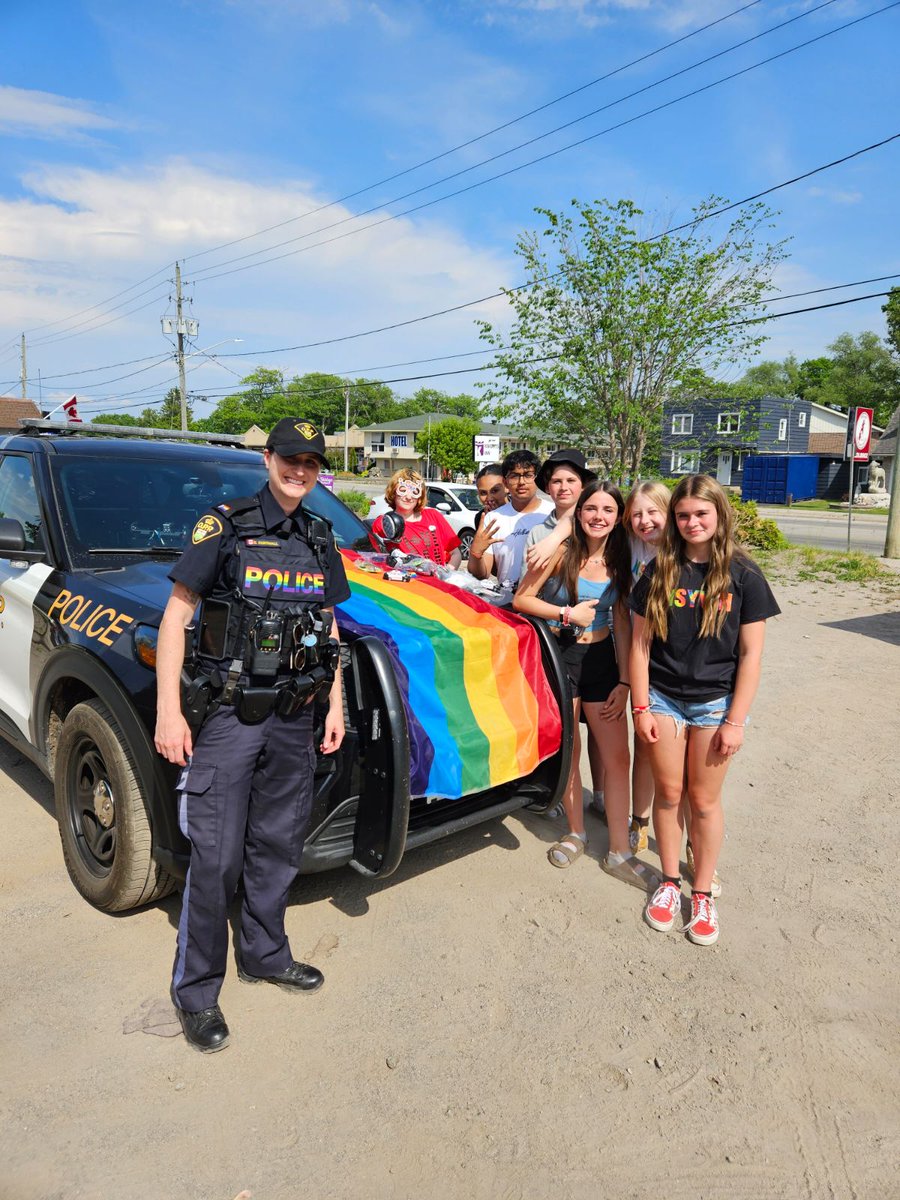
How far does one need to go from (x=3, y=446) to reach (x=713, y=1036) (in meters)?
4.20

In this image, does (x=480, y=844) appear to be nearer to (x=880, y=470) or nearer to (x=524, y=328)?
(x=524, y=328)

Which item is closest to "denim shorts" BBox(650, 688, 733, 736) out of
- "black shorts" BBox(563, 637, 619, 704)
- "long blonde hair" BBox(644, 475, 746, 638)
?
"long blonde hair" BBox(644, 475, 746, 638)

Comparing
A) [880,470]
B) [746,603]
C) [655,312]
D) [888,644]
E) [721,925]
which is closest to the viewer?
[746,603]

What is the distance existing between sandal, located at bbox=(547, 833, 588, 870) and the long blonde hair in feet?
3.98

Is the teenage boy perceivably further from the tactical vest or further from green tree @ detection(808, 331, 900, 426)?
green tree @ detection(808, 331, 900, 426)

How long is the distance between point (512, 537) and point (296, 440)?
6.76 feet

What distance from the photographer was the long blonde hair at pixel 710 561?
122 inches

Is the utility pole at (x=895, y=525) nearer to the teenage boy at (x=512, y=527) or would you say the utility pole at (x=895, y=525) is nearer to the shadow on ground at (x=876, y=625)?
the shadow on ground at (x=876, y=625)

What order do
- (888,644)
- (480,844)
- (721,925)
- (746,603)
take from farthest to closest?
1. (888,644)
2. (480,844)
3. (721,925)
4. (746,603)

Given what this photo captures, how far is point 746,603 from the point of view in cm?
310

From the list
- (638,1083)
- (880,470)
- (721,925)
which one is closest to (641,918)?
(721,925)

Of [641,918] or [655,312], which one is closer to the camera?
[641,918]

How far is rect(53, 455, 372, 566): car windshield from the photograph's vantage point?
3.59 metres

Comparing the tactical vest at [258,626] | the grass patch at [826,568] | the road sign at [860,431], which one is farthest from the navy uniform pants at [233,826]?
the road sign at [860,431]
